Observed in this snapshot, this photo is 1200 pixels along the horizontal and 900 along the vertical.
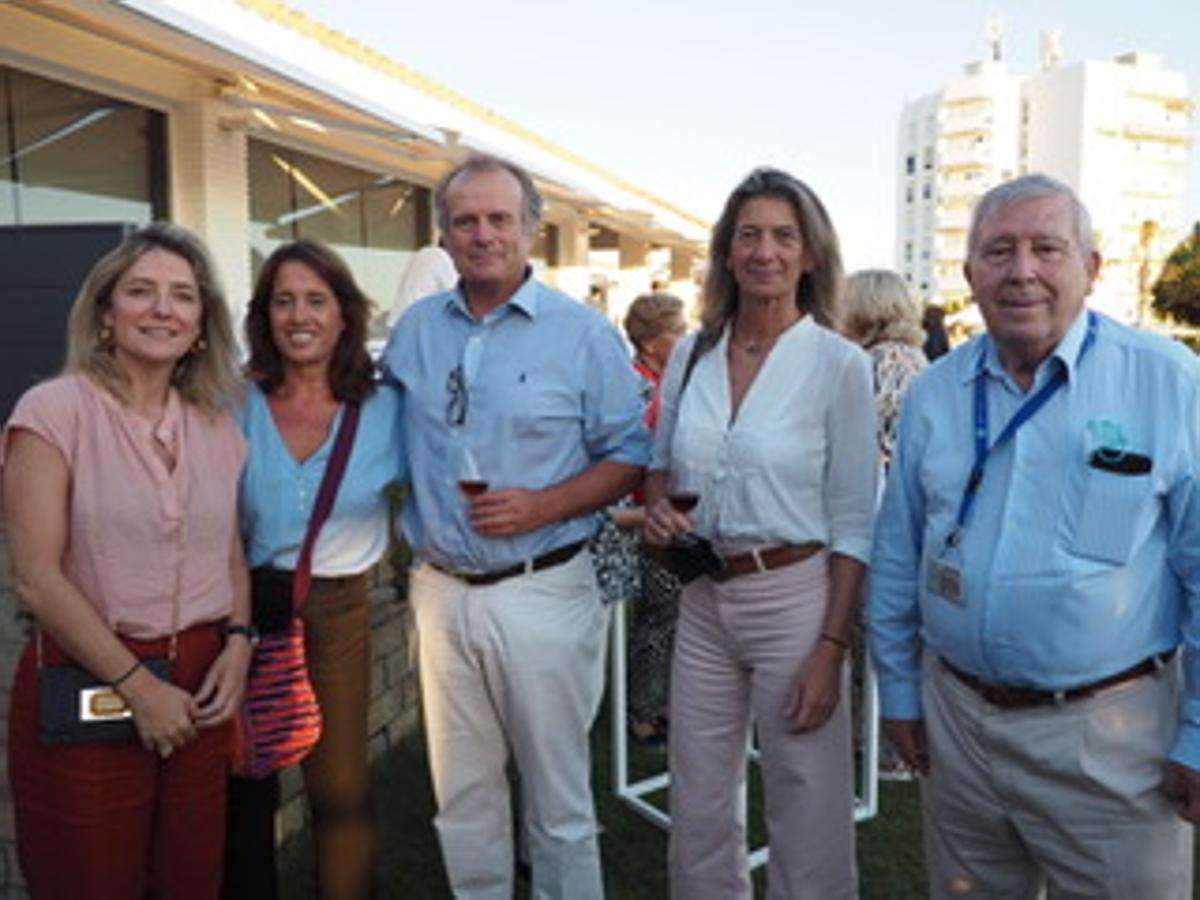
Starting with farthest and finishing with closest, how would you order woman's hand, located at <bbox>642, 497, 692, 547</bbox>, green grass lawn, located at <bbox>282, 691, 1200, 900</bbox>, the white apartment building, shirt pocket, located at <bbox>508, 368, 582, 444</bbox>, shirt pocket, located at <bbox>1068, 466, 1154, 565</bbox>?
the white apartment building
green grass lawn, located at <bbox>282, 691, 1200, 900</bbox>
shirt pocket, located at <bbox>508, 368, 582, 444</bbox>
woman's hand, located at <bbox>642, 497, 692, 547</bbox>
shirt pocket, located at <bbox>1068, 466, 1154, 565</bbox>

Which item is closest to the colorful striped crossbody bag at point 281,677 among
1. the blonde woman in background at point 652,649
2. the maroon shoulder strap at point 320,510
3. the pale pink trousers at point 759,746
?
the maroon shoulder strap at point 320,510

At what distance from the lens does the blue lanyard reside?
6.75 feet

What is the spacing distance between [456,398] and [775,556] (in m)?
0.94

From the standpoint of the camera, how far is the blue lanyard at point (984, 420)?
81.0 inches

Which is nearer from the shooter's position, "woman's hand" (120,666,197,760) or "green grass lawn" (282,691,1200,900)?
"woman's hand" (120,666,197,760)

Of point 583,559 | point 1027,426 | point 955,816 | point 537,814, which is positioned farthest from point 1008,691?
point 537,814

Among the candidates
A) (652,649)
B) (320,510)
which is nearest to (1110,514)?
(320,510)

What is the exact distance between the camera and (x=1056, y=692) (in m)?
2.01

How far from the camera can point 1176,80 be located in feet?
297

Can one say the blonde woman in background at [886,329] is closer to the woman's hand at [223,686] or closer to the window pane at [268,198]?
the woman's hand at [223,686]

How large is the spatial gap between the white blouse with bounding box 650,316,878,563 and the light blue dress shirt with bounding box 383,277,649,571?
0.38 meters

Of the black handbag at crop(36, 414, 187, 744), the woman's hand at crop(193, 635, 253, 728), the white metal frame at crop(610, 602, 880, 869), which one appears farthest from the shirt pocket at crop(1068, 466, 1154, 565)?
the white metal frame at crop(610, 602, 880, 869)

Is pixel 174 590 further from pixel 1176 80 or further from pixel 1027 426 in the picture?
pixel 1176 80

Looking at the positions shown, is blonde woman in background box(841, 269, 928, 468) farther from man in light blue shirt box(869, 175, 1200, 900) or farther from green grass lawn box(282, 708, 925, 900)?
man in light blue shirt box(869, 175, 1200, 900)
